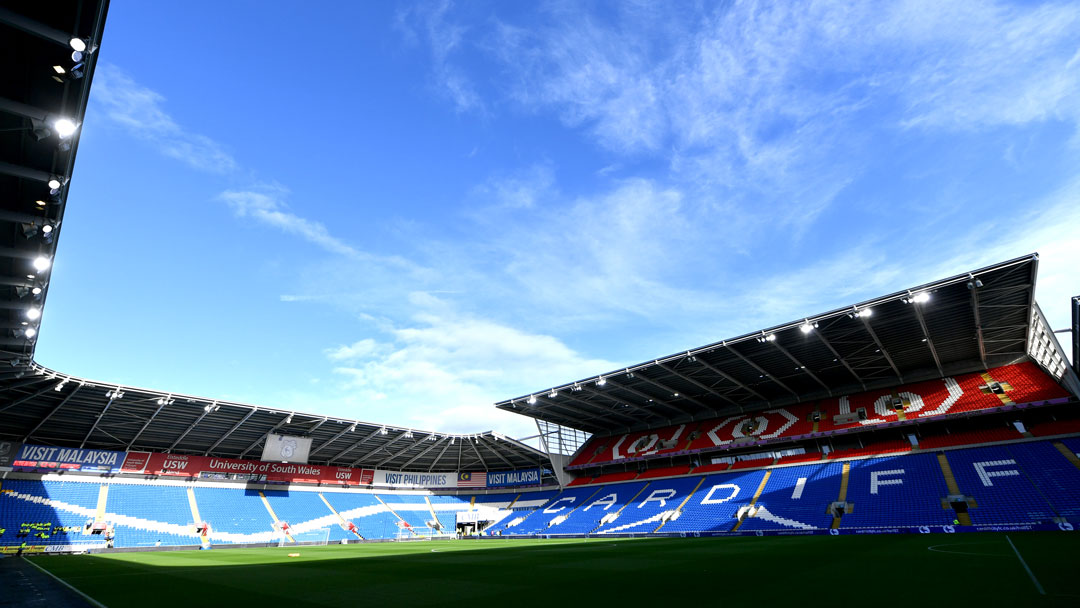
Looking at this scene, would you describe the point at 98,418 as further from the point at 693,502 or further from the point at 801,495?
the point at 801,495

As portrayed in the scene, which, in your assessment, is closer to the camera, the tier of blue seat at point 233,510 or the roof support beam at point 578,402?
the tier of blue seat at point 233,510

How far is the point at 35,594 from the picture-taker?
10.8 meters

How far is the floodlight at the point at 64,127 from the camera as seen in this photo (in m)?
11.4

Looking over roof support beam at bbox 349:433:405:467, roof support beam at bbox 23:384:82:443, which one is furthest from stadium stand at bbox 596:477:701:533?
roof support beam at bbox 23:384:82:443

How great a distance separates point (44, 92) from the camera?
36.2 ft

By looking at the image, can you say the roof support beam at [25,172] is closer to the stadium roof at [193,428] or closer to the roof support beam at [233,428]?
the stadium roof at [193,428]

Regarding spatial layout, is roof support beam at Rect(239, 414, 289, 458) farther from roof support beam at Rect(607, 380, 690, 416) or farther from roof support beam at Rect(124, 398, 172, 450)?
roof support beam at Rect(607, 380, 690, 416)

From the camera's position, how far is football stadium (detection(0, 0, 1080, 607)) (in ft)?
35.1

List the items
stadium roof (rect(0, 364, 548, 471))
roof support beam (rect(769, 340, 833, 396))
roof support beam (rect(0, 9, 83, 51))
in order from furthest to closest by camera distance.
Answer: roof support beam (rect(769, 340, 833, 396))
stadium roof (rect(0, 364, 548, 471))
roof support beam (rect(0, 9, 83, 51))

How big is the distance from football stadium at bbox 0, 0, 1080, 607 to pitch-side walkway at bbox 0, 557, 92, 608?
0.16 metres

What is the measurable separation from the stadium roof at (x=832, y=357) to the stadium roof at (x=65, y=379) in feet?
49.2

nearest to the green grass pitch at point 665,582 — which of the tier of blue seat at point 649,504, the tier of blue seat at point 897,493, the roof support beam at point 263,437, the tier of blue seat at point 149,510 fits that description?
the tier of blue seat at point 897,493

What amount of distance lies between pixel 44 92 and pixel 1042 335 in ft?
159

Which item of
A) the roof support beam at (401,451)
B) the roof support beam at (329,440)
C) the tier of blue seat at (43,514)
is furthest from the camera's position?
the roof support beam at (401,451)
